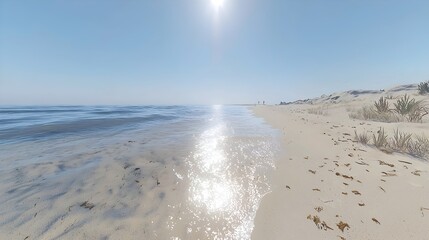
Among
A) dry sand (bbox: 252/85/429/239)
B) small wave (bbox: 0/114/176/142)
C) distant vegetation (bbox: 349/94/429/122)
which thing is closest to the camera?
dry sand (bbox: 252/85/429/239)

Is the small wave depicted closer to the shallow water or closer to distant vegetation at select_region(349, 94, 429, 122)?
the shallow water

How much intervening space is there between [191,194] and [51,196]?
2.28 meters

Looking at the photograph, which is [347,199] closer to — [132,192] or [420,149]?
[132,192]

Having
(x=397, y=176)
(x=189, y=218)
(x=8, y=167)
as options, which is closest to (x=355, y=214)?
(x=397, y=176)

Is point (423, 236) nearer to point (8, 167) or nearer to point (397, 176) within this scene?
point (397, 176)

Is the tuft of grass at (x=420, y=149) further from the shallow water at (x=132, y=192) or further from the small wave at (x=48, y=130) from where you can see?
the small wave at (x=48, y=130)

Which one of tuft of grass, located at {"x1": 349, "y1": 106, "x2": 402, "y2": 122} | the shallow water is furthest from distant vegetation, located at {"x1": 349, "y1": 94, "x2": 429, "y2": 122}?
the shallow water

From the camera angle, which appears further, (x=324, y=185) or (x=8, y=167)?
(x=8, y=167)

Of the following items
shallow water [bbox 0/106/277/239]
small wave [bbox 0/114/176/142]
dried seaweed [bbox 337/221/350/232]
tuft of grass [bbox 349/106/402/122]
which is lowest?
small wave [bbox 0/114/176/142]

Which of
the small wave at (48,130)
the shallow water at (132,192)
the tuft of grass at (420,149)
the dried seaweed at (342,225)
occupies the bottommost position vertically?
the small wave at (48,130)

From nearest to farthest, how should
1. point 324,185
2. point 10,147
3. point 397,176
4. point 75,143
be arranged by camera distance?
point 324,185 → point 397,176 → point 10,147 → point 75,143

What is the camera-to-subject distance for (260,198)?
3.07 m

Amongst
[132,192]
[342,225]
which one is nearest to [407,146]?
[342,225]

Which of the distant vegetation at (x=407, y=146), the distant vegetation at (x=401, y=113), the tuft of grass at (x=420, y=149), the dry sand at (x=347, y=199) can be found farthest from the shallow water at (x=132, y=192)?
the distant vegetation at (x=401, y=113)
